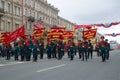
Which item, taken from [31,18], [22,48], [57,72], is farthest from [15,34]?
[31,18]

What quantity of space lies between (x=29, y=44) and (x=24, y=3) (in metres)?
44.6

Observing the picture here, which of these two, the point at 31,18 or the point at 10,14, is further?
the point at 31,18

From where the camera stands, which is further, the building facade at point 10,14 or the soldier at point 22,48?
the building facade at point 10,14

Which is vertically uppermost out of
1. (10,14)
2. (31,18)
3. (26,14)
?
(26,14)

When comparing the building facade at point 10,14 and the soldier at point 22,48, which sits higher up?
the building facade at point 10,14

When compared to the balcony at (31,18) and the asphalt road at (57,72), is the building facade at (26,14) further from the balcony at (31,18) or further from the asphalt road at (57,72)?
the asphalt road at (57,72)

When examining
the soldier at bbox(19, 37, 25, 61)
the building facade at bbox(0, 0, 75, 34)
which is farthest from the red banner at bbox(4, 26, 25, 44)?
the building facade at bbox(0, 0, 75, 34)

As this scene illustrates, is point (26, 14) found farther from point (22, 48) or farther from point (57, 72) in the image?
point (57, 72)

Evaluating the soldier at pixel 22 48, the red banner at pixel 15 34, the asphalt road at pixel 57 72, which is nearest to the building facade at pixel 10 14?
the red banner at pixel 15 34

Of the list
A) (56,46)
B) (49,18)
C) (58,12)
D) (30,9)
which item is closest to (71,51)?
(56,46)

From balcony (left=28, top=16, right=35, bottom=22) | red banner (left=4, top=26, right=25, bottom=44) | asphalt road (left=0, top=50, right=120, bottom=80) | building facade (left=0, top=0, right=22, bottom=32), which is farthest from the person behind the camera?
balcony (left=28, top=16, right=35, bottom=22)

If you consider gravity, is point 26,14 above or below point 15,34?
above

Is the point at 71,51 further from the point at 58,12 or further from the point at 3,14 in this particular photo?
the point at 58,12

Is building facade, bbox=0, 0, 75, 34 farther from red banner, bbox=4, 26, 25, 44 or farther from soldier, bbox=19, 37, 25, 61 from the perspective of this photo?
soldier, bbox=19, 37, 25, 61
